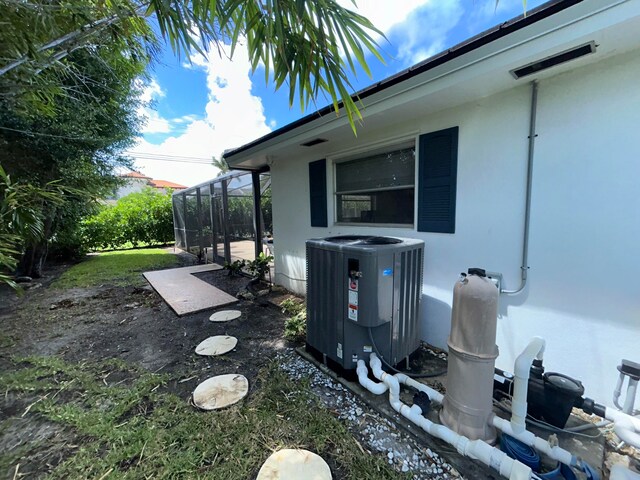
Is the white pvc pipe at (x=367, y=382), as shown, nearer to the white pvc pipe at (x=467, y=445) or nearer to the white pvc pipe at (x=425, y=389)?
the white pvc pipe at (x=467, y=445)

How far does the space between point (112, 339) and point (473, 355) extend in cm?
398

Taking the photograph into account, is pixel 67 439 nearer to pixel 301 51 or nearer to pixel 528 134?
pixel 301 51

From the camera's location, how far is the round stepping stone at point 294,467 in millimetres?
1407

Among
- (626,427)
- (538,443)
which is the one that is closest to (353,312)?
(538,443)

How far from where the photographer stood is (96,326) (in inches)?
139

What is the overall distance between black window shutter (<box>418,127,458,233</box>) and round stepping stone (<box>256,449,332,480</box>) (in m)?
2.21

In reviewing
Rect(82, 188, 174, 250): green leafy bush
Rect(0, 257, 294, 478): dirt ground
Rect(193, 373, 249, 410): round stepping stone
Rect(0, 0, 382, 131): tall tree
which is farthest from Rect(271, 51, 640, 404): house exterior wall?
Rect(82, 188, 174, 250): green leafy bush

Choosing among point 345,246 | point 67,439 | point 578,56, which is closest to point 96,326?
point 67,439

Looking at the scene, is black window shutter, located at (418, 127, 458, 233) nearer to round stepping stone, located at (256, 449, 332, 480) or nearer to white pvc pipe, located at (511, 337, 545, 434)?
white pvc pipe, located at (511, 337, 545, 434)

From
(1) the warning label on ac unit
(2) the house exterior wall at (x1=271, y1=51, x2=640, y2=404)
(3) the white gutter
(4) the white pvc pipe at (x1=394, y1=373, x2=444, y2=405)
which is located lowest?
(4) the white pvc pipe at (x1=394, y1=373, x2=444, y2=405)

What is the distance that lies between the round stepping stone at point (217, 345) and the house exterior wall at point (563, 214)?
2.49 meters

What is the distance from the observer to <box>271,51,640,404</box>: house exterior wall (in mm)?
1693

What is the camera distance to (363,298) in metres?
2.00

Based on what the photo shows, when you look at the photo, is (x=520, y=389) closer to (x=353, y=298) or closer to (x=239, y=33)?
(x=353, y=298)
